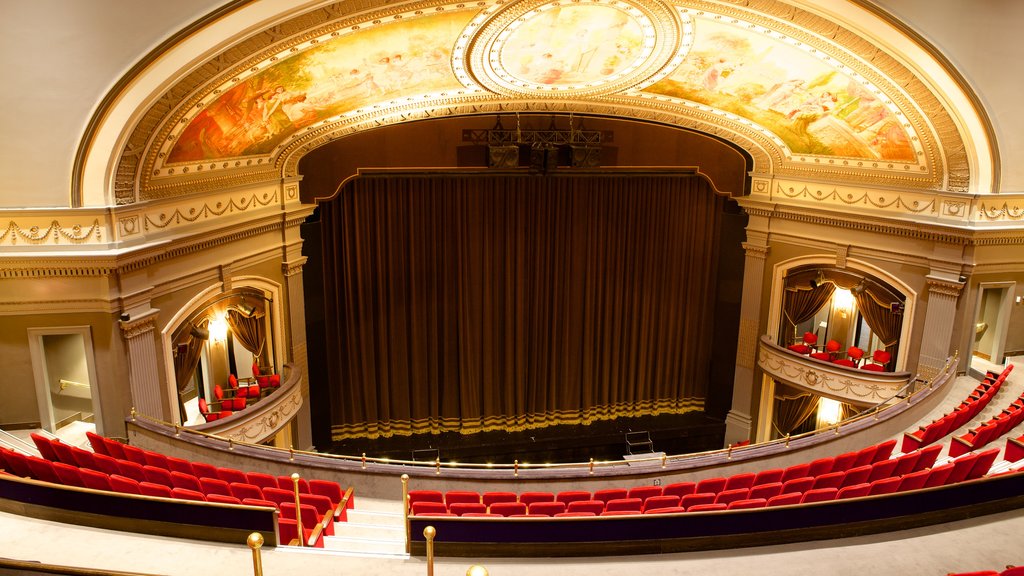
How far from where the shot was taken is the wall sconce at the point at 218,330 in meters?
10.5

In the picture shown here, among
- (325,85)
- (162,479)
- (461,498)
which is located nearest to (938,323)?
(461,498)

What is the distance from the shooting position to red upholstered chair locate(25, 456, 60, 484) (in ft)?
20.6

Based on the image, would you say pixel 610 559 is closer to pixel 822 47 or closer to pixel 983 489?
pixel 983 489

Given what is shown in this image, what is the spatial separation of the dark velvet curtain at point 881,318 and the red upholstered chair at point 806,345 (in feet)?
4.10

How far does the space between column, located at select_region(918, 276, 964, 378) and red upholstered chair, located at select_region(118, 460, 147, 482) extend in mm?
10862

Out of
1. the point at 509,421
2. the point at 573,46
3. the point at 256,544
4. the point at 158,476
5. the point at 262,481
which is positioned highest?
the point at 573,46

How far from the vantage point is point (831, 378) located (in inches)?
479

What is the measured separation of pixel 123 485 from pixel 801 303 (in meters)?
11.2

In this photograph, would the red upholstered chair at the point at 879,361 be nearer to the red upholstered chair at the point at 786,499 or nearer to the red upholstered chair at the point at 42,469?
the red upholstered chair at the point at 786,499

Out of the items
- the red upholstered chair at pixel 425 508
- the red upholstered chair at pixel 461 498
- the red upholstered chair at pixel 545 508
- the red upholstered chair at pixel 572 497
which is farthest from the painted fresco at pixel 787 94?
the red upholstered chair at pixel 425 508

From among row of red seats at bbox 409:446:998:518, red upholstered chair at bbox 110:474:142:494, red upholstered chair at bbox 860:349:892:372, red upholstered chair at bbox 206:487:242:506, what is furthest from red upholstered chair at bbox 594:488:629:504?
red upholstered chair at bbox 860:349:892:372

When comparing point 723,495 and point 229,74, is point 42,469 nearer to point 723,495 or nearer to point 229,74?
point 229,74

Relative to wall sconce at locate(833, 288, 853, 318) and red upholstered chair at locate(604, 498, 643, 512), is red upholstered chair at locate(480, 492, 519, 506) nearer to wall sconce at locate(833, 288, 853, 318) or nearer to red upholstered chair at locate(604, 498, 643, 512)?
red upholstered chair at locate(604, 498, 643, 512)

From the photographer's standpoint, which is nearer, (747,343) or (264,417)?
(264,417)
